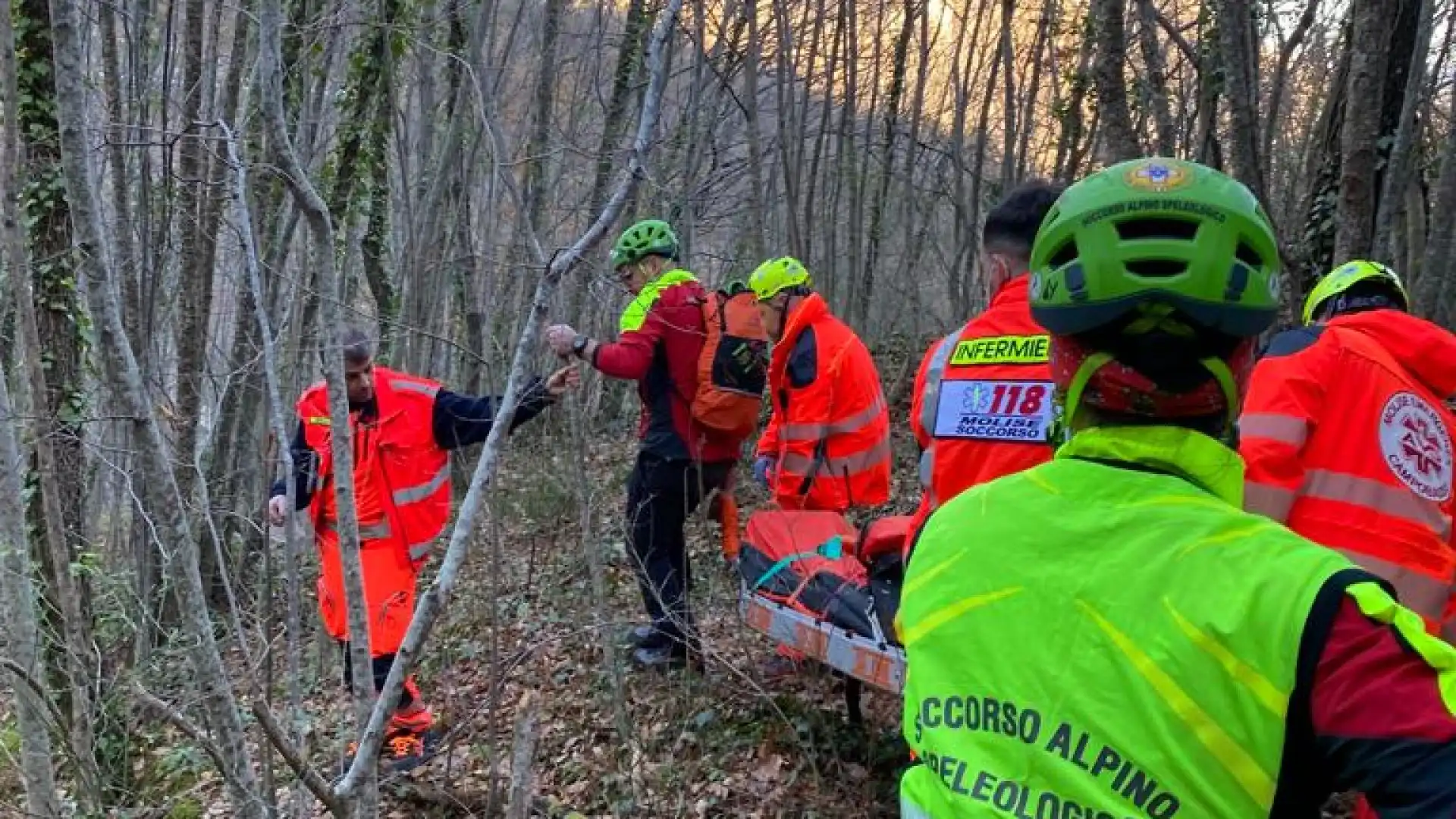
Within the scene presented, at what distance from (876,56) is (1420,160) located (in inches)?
242

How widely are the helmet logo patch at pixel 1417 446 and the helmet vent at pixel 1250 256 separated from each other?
6.27ft

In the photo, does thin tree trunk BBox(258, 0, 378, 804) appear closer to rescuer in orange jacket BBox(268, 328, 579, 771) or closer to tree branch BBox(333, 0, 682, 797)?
tree branch BBox(333, 0, 682, 797)

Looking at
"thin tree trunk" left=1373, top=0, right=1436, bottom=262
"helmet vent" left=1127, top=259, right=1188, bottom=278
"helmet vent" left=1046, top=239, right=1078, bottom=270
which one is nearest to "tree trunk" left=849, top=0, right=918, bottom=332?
"thin tree trunk" left=1373, top=0, right=1436, bottom=262

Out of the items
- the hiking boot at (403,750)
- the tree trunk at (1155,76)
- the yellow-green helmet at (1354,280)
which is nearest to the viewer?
the yellow-green helmet at (1354,280)

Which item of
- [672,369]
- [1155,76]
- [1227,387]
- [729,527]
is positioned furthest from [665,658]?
[1155,76]

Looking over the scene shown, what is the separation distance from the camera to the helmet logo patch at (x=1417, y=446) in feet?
9.73

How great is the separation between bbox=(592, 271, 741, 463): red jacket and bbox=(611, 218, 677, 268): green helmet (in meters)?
0.25

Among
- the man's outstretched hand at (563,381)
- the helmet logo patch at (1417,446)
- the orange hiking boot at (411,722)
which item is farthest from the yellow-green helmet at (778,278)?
the helmet logo patch at (1417,446)

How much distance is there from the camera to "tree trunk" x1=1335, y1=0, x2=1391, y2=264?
18.0ft

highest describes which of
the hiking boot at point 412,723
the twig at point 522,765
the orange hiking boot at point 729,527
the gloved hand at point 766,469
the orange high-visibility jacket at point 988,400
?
the orange high-visibility jacket at point 988,400

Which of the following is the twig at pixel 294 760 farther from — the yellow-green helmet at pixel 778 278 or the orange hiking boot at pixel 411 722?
the yellow-green helmet at pixel 778 278

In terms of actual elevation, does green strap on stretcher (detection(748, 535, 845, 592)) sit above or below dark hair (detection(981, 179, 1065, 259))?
below

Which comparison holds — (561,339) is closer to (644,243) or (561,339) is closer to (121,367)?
(644,243)

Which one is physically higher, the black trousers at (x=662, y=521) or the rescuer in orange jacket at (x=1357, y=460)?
the rescuer in orange jacket at (x=1357, y=460)
